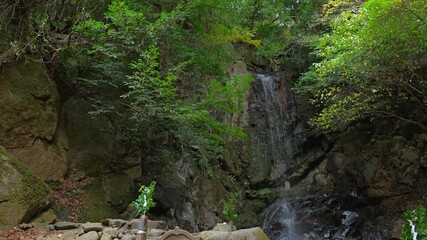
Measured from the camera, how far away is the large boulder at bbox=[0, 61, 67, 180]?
7715 mm

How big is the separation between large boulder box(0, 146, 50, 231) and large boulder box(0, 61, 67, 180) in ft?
4.48

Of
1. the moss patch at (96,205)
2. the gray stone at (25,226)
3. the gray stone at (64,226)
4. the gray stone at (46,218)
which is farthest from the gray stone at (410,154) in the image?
the gray stone at (25,226)

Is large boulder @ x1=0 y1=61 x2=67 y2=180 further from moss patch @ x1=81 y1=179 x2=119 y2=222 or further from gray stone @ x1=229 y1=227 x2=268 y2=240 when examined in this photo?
gray stone @ x1=229 y1=227 x2=268 y2=240

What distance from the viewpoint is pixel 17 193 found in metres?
6.21

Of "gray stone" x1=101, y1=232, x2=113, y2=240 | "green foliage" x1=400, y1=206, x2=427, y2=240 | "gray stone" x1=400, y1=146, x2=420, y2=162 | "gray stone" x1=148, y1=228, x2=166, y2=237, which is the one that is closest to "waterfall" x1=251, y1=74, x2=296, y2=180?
"gray stone" x1=400, y1=146, x2=420, y2=162

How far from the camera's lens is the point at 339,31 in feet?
32.2

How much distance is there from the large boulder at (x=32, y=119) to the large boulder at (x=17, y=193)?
1366mm

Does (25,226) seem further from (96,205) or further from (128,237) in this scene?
(96,205)

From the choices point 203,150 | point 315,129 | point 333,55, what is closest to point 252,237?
point 203,150

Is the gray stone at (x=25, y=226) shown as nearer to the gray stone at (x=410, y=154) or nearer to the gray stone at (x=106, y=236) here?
the gray stone at (x=106, y=236)

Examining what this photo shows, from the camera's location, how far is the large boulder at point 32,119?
7.71 m

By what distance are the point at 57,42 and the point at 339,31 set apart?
297 inches

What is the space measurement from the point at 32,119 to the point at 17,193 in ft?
7.97

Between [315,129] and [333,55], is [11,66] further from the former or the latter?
[315,129]
